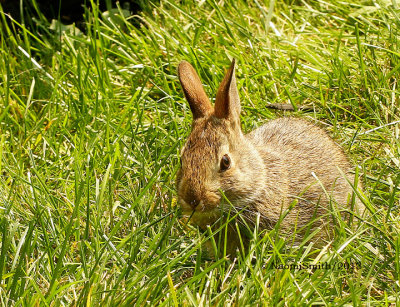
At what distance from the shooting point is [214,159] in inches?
139

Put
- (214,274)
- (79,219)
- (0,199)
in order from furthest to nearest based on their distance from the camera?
(0,199)
(79,219)
(214,274)

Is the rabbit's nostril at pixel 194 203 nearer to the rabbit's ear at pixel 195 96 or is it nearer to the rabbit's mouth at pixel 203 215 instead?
the rabbit's mouth at pixel 203 215

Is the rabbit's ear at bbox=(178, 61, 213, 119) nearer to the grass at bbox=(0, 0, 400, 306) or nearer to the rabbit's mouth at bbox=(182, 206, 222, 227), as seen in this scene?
the grass at bbox=(0, 0, 400, 306)

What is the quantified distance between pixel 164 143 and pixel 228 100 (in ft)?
2.07

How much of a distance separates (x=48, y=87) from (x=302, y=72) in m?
1.64

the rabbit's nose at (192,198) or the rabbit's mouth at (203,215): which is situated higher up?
the rabbit's nose at (192,198)

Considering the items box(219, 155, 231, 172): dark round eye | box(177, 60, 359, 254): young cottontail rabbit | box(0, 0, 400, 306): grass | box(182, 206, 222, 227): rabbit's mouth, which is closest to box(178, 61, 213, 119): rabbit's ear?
box(177, 60, 359, 254): young cottontail rabbit

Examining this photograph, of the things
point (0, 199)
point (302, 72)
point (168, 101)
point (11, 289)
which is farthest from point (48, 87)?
point (11, 289)

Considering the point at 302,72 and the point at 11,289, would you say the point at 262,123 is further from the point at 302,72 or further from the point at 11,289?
the point at 11,289

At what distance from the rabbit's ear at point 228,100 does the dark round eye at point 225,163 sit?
0.26 m

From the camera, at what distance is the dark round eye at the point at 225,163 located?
357 cm

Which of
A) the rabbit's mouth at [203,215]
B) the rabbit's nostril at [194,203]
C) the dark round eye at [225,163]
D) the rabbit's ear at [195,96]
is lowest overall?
the rabbit's mouth at [203,215]

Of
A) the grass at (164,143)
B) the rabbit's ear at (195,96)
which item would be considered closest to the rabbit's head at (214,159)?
the rabbit's ear at (195,96)

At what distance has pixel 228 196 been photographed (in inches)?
141
